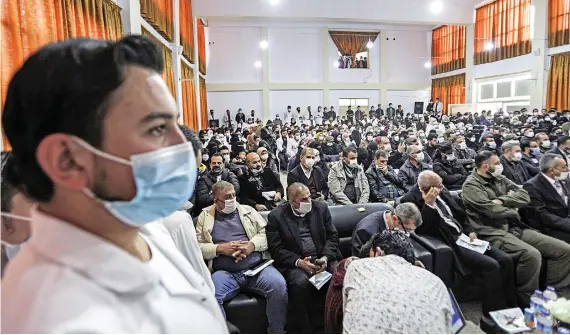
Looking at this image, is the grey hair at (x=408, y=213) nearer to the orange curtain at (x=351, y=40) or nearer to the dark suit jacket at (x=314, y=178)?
the dark suit jacket at (x=314, y=178)

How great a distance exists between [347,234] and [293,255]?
0.83m

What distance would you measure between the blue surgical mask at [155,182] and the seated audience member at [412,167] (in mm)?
4634

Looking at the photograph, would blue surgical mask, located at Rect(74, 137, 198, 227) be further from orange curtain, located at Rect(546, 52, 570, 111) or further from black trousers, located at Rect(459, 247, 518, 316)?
orange curtain, located at Rect(546, 52, 570, 111)

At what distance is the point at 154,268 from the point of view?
0.72 metres

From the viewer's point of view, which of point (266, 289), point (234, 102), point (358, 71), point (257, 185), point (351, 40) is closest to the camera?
point (266, 289)

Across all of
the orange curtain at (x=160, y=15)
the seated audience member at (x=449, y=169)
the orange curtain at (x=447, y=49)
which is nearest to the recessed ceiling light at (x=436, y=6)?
Result: the orange curtain at (x=447, y=49)

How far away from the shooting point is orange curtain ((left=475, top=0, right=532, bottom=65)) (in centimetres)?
1423

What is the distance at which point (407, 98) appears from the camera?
20.5 metres

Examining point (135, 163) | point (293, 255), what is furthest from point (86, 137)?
point (293, 255)

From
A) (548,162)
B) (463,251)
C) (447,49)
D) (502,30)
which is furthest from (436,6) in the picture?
(463,251)

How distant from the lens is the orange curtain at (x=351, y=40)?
19141 millimetres

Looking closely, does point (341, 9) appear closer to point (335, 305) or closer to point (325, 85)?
point (325, 85)

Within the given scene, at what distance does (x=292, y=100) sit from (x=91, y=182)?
62.3 ft

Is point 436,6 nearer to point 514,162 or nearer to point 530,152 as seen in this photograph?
point 530,152
